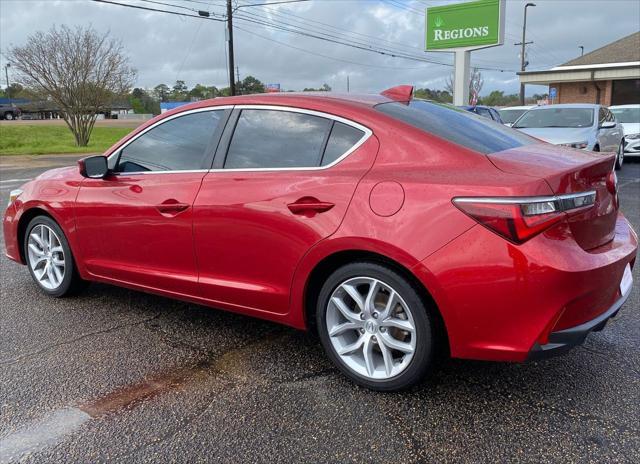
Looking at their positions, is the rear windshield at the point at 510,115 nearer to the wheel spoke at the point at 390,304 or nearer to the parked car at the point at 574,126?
the parked car at the point at 574,126

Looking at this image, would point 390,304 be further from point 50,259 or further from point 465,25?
point 465,25

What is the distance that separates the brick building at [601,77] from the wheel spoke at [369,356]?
34378 mm

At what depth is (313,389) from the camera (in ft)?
9.85

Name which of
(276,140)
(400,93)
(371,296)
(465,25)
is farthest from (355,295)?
(465,25)

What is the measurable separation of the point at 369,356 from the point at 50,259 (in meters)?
2.97

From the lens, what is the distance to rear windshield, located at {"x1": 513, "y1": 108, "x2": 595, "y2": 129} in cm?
1078

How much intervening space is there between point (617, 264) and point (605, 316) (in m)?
0.27

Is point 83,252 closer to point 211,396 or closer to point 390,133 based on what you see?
point 211,396

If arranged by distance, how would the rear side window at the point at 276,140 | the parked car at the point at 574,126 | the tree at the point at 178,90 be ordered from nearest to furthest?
1. the rear side window at the point at 276,140
2. the parked car at the point at 574,126
3. the tree at the point at 178,90

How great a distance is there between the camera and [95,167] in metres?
3.92

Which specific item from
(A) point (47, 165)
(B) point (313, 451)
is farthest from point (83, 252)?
(A) point (47, 165)

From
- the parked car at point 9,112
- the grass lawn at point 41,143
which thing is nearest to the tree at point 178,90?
the parked car at point 9,112

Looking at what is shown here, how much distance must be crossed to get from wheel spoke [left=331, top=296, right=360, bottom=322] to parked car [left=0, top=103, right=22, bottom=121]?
71.4 m

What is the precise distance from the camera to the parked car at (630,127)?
14.7 meters
